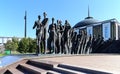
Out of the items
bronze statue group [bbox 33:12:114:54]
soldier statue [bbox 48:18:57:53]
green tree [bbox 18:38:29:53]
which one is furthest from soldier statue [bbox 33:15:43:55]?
green tree [bbox 18:38:29:53]

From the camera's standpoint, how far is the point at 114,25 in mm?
40219

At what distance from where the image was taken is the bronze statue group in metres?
15.4

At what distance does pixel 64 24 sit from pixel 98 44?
7.46 metres

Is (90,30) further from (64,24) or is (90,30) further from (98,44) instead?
(64,24)

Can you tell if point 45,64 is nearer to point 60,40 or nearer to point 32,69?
point 32,69

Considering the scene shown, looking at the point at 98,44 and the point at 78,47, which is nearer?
the point at 78,47

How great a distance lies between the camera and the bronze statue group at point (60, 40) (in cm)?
Result: 1543

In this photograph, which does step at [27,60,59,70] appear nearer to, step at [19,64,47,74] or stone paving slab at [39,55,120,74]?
step at [19,64,47,74]

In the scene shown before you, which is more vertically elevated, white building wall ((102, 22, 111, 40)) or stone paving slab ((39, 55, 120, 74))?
white building wall ((102, 22, 111, 40))

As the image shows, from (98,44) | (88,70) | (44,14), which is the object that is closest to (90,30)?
(98,44)

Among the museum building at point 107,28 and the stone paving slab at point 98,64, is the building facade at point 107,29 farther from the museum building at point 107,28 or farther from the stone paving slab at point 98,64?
the stone paving slab at point 98,64

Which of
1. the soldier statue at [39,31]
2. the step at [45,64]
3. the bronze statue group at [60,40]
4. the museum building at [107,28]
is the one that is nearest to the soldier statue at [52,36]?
the bronze statue group at [60,40]

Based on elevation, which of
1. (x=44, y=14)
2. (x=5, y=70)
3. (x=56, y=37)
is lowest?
(x=5, y=70)

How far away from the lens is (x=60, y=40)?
1748cm
